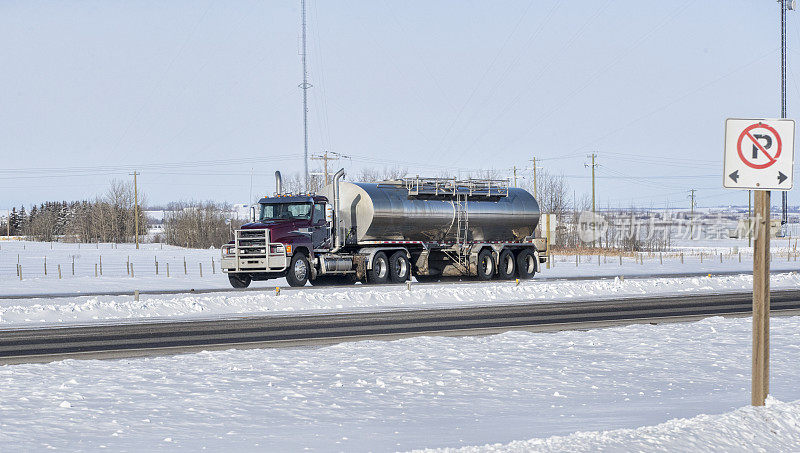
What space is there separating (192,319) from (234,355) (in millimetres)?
8612

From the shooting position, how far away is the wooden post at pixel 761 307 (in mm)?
8977

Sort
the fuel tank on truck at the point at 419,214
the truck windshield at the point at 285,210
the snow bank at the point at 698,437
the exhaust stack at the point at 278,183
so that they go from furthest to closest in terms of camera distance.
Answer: the exhaust stack at the point at 278,183 < the fuel tank on truck at the point at 419,214 < the truck windshield at the point at 285,210 < the snow bank at the point at 698,437

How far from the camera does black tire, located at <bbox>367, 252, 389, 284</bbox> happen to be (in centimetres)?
3244

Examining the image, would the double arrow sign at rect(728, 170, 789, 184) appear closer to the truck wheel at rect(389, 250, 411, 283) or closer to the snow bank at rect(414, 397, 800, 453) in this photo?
the snow bank at rect(414, 397, 800, 453)

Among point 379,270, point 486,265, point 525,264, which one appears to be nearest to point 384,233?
point 379,270

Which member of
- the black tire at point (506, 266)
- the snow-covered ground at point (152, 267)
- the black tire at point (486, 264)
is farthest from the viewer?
the snow-covered ground at point (152, 267)

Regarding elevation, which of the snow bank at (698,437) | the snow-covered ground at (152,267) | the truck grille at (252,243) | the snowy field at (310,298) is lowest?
the snow-covered ground at (152,267)

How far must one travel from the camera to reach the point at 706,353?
13797 mm

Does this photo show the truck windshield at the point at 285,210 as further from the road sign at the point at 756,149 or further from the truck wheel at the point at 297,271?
the road sign at the point at 756,149

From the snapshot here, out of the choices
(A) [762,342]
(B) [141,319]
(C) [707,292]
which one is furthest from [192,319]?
(C) [707,292]

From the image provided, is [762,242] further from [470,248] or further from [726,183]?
[470,248]

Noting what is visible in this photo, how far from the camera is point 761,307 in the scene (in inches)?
358

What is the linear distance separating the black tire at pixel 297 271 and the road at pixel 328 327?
8362 mm

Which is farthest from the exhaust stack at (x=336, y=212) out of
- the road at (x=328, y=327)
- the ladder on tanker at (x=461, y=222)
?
the road at (x=328, y=327)
